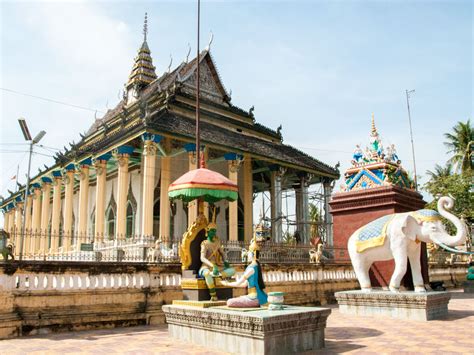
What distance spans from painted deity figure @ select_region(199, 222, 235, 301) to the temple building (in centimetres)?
1164

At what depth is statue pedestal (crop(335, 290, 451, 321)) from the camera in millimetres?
8969

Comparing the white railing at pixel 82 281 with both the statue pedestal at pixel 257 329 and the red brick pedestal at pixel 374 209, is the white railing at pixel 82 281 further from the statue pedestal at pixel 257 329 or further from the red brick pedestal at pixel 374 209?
the red brick pedestal at pixel 374 209

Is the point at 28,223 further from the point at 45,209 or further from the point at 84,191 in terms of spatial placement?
the point at 84,191

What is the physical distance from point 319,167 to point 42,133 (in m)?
16.3

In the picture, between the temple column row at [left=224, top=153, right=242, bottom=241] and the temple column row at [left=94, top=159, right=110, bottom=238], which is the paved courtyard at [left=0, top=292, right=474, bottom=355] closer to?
the temple column row at [left=224, top=153, right=242, bottom=241]

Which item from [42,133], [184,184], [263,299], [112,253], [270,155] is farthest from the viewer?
[270,155]

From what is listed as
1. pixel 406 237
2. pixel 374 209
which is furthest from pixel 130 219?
pixel 406 237

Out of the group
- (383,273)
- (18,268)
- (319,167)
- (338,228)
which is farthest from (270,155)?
(18,268)

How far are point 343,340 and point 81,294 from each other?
16.7ft

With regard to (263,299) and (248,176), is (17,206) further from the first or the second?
(263,299)

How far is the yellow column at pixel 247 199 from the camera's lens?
23.9 meters

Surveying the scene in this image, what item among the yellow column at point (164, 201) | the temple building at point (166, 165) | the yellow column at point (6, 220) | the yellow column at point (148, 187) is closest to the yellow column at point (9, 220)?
the yellow column at point (6, 220)

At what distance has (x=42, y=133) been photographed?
1648 centimetres

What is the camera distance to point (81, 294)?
29.4 ft
